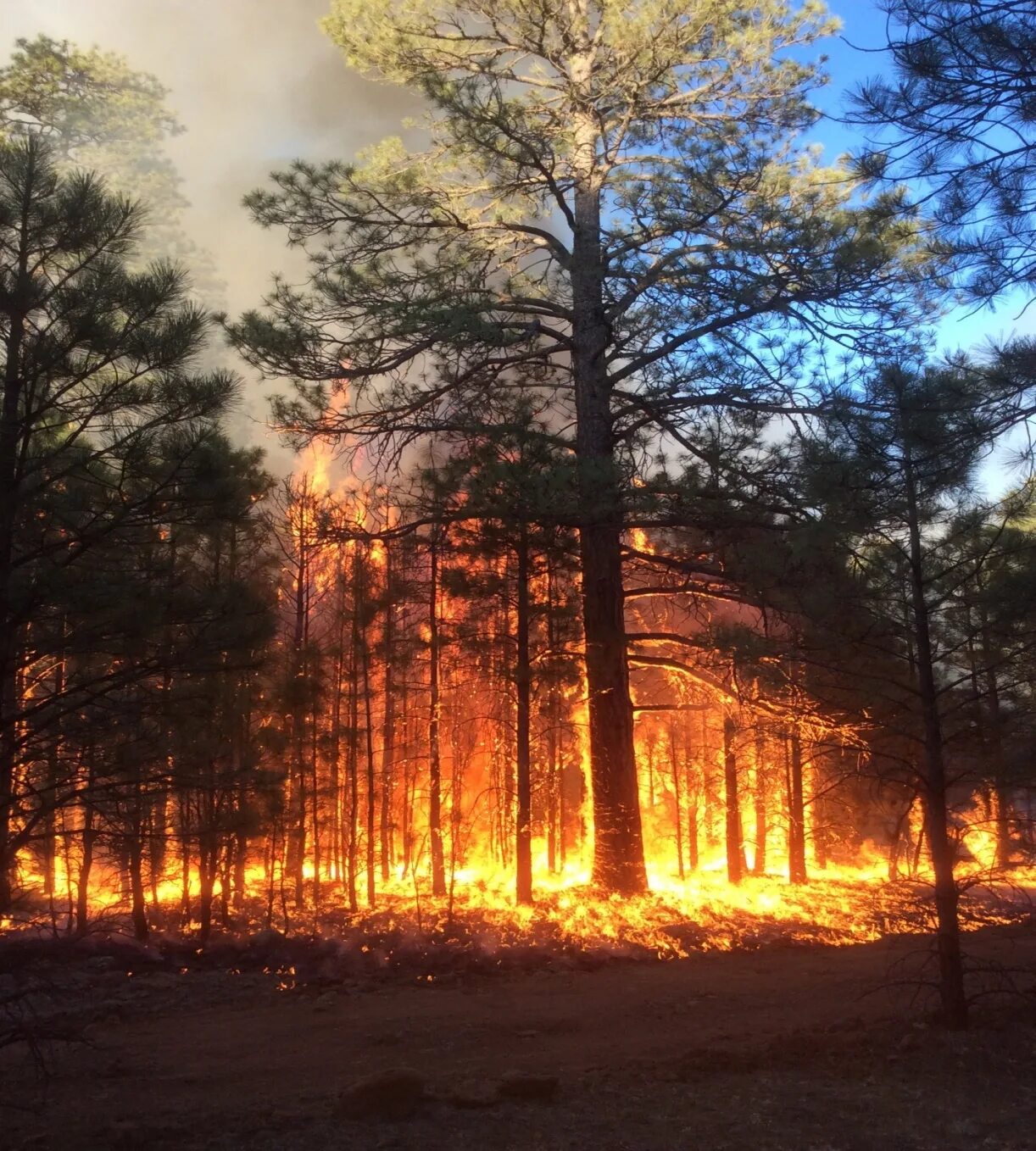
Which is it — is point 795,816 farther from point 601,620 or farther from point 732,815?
point 601,620

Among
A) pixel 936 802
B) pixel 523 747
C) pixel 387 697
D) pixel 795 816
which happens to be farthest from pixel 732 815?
pixel 936 802

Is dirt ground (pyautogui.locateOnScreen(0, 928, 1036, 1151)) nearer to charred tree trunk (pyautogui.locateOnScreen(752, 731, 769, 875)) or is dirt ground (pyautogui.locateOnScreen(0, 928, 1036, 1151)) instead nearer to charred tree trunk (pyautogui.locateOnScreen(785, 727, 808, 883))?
charred tree trunk (pyautogui.locateOnScreen(752, 731, 769, 875))

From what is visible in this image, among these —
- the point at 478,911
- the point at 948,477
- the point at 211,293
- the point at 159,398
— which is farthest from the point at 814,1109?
the point at 211,293

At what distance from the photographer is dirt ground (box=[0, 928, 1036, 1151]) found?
18.9 feet

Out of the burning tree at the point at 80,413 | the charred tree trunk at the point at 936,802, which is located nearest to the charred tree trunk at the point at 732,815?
the charred tree trunk at the point at 936,802

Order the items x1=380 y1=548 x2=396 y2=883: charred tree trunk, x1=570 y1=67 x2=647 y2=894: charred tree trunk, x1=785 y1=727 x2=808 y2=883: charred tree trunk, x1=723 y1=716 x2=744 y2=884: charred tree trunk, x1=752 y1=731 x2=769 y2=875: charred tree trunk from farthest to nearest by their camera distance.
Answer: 1. x1=785 y1=727 x2=808 y2=883: charred tree trunk
2. x1=723 y1=716 x2=744 y2=884: charred tree trunk
3. x1=752 y1=731 x2=769 y2=875: charred tree trunk
4. x1=380 y1=548 x2=396 y2=883: charred tree trunk
5. x1=570 y1=67 x2=647 y2=894: charred tree trunk

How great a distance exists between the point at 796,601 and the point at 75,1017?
8.20 meters

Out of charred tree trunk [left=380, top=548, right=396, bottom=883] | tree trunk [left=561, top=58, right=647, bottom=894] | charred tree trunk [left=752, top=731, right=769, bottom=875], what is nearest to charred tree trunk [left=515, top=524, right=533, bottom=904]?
tree trunk [left=561, top=58, right=647, bottom=894]

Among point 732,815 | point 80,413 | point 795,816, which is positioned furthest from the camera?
point 732,815

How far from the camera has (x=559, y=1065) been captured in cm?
735

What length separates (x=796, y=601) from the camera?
884 cm

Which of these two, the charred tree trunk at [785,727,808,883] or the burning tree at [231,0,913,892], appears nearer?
the burning tree at [231,0,913,892]

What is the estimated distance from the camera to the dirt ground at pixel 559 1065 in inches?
227

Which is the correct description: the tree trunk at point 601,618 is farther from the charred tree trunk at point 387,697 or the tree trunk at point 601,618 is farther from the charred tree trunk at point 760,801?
the charred tree trunk at point 387,697
